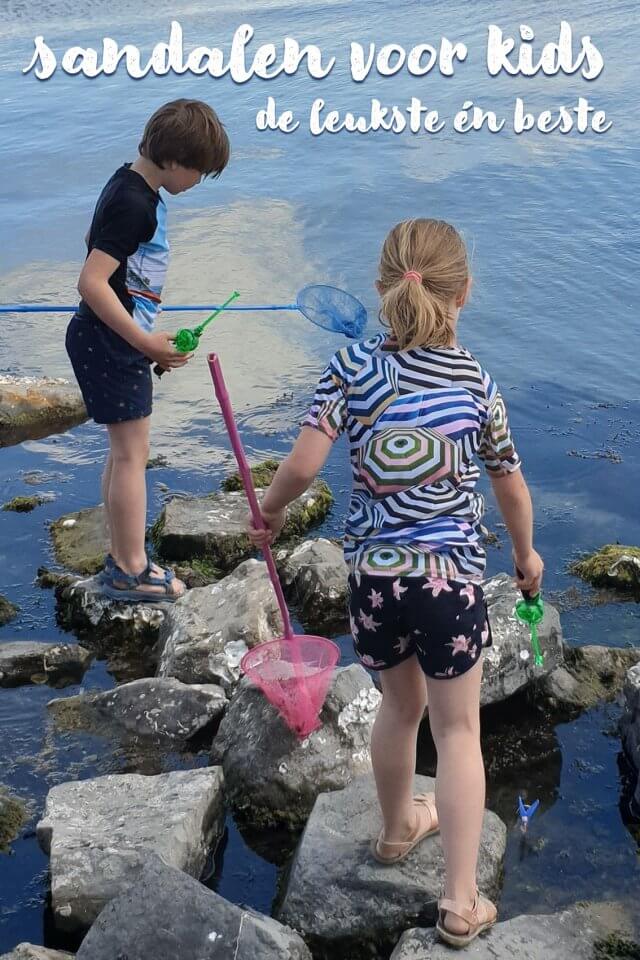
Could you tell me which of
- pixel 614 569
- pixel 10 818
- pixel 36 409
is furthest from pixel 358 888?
pixel 36 409

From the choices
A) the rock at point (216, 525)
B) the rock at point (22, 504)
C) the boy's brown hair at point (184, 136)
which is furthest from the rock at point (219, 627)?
the boy's brown hair at point (184, 136)

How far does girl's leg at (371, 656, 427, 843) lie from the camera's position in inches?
119

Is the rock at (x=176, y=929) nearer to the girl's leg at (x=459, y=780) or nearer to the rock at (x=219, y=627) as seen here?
the girl's leg at (x=459, y=780)

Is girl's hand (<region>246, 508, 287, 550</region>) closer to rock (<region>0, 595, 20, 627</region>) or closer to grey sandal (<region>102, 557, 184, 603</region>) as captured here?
grey sandal (<region>102, 557, 184, 603</region>)

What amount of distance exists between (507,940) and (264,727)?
1.10 metres

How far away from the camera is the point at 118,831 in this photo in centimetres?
328

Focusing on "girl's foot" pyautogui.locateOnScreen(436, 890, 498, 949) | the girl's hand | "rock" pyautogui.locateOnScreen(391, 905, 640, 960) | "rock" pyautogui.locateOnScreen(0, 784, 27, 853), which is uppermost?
the girl's hand

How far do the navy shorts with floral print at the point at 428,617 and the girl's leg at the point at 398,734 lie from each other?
142 millimetres

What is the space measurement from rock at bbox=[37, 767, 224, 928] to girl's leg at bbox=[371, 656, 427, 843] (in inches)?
23.8

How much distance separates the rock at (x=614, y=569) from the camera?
15.9ft

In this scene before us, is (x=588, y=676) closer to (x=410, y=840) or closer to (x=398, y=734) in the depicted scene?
(x=410, y=840)

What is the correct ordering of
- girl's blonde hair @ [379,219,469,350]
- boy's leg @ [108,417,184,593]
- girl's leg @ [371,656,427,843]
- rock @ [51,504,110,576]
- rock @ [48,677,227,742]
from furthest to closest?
rock @ [51,504,110,576]
boy's leg @ [108,417,184,593]
rock @ [48,677,227,742]
girl's leg @ [371,656,427,843]
girl's blonde hair @ [379,219,469,350]

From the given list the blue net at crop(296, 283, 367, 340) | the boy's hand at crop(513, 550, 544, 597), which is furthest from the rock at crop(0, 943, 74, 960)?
the blue net at crop(296, 283, 367, 340)

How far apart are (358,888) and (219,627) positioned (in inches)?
55.9
